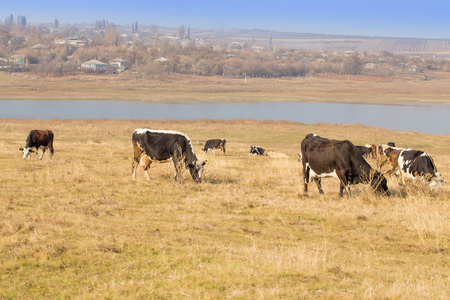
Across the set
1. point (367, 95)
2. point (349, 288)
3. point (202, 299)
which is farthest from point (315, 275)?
point (367, 95)

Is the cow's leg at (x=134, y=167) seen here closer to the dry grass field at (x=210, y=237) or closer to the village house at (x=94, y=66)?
the dry grass field at (x=210, y=237)

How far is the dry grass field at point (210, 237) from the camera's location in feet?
19.2

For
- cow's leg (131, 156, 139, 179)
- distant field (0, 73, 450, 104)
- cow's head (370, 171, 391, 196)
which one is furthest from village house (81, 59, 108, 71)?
cow's head (370, 171, 391, 196)

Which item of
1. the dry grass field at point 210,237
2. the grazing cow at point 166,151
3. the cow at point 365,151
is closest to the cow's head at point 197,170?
the grazing cow at point 166,151

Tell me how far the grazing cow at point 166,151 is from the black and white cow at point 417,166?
5967mm

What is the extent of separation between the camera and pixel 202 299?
5465 millimetres

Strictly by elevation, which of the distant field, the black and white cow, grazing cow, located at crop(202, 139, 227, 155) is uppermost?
the black and white cow

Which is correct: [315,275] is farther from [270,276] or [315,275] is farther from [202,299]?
[202,299]

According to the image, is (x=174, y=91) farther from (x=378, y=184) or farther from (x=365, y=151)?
(x=378, y=184)

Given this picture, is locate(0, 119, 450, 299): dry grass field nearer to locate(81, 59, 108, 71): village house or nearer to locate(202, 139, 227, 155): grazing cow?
locate(202, 139, 227, 155): grazing cow

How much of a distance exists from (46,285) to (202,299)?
186 centimetres

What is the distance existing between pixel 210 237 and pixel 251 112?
54.6m

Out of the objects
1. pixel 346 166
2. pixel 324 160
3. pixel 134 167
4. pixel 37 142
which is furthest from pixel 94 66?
pixel 346 166

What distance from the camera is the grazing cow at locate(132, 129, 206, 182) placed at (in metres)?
13.6
